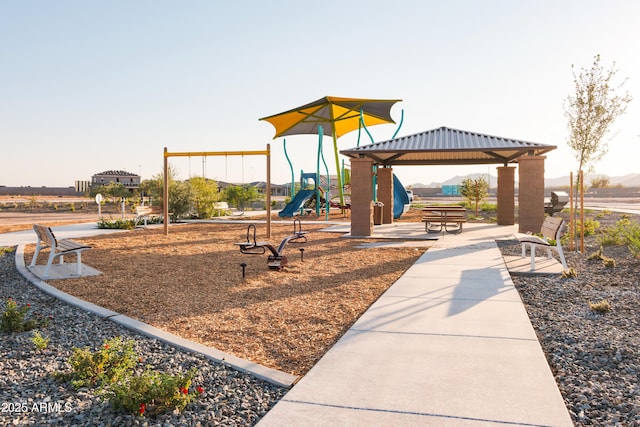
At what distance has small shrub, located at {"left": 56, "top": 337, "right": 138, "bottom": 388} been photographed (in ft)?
12.4

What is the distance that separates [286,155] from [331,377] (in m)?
26.2

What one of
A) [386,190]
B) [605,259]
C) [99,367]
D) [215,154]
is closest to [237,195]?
[386,190]

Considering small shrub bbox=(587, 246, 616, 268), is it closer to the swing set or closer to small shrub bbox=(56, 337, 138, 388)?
small shrub bbox=(56, 337, 138, 388)

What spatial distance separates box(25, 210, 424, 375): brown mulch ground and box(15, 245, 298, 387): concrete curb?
0.63 feet

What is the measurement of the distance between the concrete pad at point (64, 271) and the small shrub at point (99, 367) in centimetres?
499

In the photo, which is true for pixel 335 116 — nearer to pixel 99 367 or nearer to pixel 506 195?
pixel 506 195

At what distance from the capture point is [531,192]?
591 inches

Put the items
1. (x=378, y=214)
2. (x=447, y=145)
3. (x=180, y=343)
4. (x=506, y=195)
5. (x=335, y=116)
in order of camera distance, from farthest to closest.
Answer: (x=335, y=116) → (x=378, y=214) → (x=506, y=195) → (x=447, y=145) → (x=180, y=343)

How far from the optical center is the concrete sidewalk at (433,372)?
10.3 ft

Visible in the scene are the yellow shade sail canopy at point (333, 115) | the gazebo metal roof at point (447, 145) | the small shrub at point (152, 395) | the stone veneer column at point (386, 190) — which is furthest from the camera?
the yellow shade sail canopy at point (333, 115)

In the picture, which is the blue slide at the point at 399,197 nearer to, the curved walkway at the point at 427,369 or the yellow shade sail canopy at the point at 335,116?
the yellow shade sail canopy at the point at 335,116

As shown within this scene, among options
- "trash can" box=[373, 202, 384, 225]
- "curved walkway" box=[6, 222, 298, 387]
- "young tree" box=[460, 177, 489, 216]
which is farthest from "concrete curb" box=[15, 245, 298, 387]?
"young tree" box=[460, 177, 489, 216]

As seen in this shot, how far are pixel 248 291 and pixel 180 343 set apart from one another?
2.71 metres

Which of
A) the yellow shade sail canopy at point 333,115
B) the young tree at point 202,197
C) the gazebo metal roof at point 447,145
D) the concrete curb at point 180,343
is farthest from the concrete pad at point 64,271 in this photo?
the yellow shade sail canopy at point 333,115
